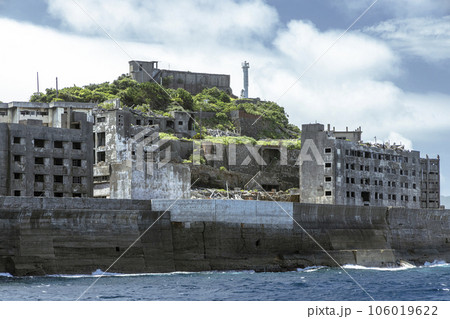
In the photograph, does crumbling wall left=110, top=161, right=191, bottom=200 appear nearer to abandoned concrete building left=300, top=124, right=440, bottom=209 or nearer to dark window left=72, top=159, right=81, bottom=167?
dark window left=72, top=159, right=81, bottom=167

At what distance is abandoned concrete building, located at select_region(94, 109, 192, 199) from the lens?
224 ft

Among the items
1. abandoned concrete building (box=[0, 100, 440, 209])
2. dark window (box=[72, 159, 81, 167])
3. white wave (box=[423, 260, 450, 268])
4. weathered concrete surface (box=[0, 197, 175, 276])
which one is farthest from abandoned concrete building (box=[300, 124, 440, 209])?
weathered concrete surface (box=[0, 197, 175, 276])

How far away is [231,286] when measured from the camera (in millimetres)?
43812

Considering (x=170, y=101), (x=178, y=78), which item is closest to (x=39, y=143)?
(x=170, y=101)

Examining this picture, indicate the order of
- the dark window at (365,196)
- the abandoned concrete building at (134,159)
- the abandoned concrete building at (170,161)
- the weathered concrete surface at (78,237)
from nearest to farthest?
the weathered concrete surface at (78,237), the abandoned concrete building at (170,161), the abandoned concrete building at (134,159), the dark window at (365,196)

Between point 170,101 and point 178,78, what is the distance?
15.3 meters

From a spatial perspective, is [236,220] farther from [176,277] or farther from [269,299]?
[269,299]

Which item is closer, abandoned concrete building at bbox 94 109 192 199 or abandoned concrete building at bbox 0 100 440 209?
abandoned concrete building at bbox 0 100 440 209

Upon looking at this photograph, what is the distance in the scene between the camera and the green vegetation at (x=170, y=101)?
11001cm

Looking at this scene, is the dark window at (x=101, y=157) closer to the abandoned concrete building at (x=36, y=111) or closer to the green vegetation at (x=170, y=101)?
the abandoned concrete building at (x=36, y=111)

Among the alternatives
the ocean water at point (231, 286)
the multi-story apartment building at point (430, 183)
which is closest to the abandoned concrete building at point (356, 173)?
the multi-story apartment building at point (430, 183)

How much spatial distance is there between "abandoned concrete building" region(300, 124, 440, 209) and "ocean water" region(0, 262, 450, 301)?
110 feet

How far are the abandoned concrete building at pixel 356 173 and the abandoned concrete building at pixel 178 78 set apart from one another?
4312cm

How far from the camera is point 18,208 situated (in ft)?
158
